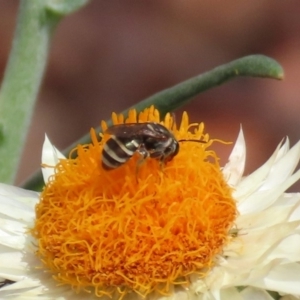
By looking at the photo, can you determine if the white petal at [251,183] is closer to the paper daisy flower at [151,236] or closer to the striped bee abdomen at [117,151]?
the paper daisy flower at [151,236]

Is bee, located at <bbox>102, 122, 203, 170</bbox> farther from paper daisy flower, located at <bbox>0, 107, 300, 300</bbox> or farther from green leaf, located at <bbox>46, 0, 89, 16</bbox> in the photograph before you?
green leaf, located at <bbox>46, 0, 89, 16</bbox>

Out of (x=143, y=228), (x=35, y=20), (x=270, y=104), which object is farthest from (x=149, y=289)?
(x=270, y=104)

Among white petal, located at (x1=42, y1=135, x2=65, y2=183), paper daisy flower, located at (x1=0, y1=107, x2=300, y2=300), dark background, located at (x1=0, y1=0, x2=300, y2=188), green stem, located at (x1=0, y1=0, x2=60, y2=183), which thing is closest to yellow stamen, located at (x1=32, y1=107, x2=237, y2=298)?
paper daisy flower, located at (x1=0, y1=107, x2=300, y2=300)

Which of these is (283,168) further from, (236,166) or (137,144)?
(137,144)

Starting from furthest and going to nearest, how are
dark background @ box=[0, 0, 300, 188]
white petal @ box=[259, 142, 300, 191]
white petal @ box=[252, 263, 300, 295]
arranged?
dark background @ box=[0, 0, 300, 188] → white petal @ box=[259, 142, 300, 191] → white petal @ box=[252, 263, 300, 295]

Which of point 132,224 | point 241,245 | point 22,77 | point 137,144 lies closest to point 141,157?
point 137,144

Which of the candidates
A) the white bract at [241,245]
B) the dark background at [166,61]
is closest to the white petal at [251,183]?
the white bract at [241,245]
